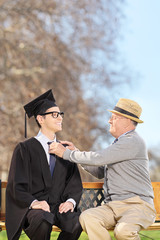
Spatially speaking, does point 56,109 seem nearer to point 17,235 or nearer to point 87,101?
point 17,235

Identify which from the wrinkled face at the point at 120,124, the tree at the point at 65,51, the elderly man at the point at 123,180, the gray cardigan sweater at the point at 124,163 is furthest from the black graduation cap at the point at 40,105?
the tree at the point at 65,51

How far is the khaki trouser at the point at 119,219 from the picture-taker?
12.3 ft

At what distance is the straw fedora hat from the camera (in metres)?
4.18

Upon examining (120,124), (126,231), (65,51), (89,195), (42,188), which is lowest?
(126,231)

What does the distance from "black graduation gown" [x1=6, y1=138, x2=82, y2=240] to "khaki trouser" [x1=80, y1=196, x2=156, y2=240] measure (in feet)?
1.20

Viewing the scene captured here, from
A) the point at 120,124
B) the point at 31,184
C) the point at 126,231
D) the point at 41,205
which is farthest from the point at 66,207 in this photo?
the point at 120,124

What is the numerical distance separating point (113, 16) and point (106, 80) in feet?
8.15

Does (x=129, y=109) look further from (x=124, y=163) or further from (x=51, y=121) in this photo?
(x=51, y=121)

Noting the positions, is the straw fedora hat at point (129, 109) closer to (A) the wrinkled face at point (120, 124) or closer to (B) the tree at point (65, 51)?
(A) the wrinkled face at point (120, 124)

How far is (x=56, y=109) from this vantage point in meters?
4.28

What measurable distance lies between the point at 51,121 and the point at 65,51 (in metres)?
11.0

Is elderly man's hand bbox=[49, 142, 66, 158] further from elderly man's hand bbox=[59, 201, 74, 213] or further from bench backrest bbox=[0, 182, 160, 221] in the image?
bench backrest bbox=[0, 182, 160, 221]

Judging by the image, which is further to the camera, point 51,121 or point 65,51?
point 65,51

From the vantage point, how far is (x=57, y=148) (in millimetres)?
4066
